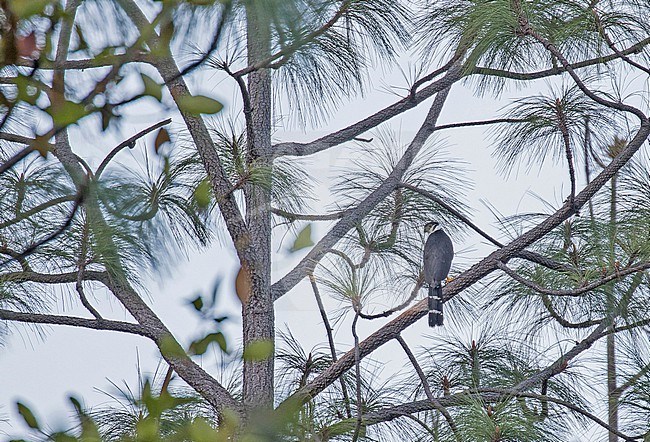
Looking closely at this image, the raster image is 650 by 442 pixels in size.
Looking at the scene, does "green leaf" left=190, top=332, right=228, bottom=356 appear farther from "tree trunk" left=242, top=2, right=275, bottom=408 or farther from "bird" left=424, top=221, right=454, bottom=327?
"bird" left=424, top=221, right=454, bottom=327

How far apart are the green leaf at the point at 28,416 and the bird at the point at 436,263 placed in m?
1.15

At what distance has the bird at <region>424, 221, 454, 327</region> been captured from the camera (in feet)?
5.02

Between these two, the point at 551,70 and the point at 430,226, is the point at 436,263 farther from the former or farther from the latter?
the point at 551,70

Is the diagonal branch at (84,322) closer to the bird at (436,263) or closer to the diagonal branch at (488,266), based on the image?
the diagonal branch at (488,266)

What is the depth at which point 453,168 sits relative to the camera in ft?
Result: 5.74

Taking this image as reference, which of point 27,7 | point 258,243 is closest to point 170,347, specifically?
point 27,7

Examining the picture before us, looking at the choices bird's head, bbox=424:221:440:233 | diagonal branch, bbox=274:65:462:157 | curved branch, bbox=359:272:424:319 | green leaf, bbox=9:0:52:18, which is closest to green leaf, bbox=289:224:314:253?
green leaf, bbox=9:0:52:18

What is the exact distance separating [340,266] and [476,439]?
406mm

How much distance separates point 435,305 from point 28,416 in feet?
3.90

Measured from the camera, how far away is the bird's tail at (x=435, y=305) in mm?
1511

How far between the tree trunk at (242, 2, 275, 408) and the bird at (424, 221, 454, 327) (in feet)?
0.98

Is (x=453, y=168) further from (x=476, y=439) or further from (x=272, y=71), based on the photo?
(x=476, y=439)

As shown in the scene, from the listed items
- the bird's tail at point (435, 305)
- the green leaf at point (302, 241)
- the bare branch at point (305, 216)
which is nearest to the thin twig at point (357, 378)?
the bird's tail at point (435, 305)

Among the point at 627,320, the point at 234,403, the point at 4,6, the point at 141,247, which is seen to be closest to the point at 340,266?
the point at 234,403
